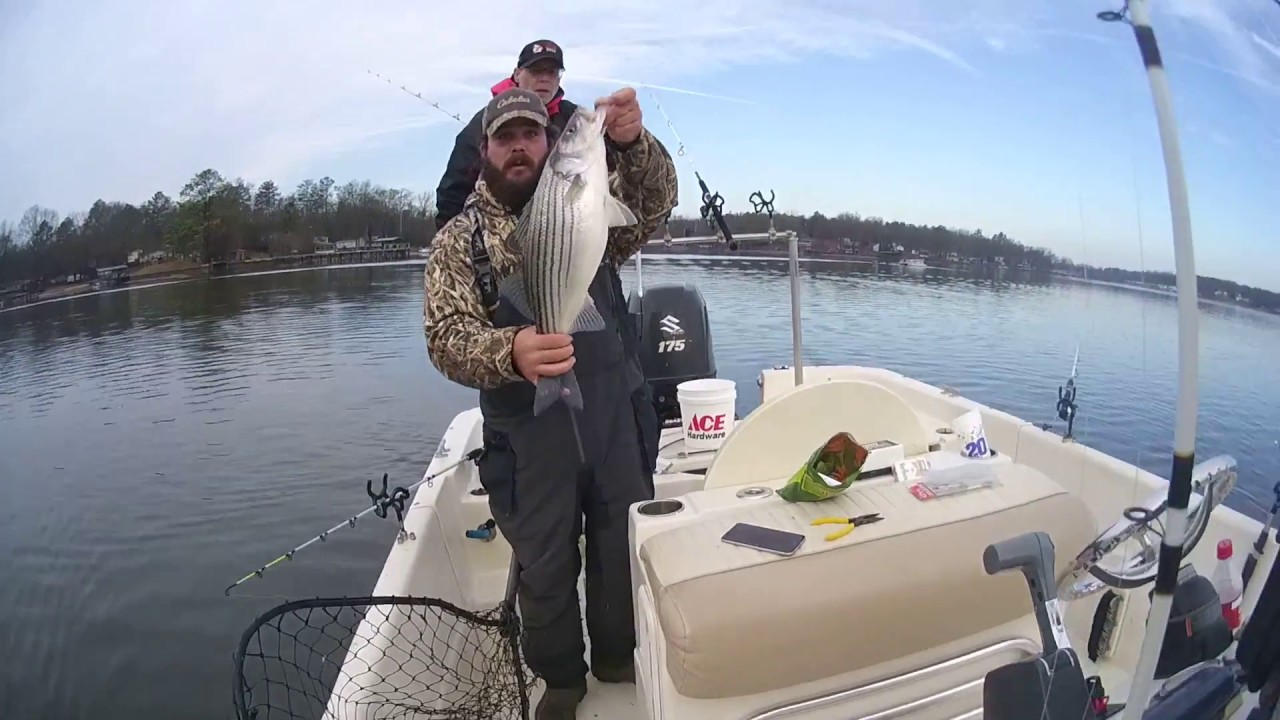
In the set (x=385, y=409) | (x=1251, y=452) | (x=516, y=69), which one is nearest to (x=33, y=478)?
(x=385, y=409)

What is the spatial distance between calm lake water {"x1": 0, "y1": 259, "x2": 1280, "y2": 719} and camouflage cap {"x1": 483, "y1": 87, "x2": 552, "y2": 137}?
1275mm

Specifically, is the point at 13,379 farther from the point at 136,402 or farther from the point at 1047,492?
the point at 1047,492

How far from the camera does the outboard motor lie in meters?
4.59

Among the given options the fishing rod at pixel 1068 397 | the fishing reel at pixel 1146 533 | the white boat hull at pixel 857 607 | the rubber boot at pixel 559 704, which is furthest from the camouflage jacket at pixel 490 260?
the fishing reel at pixel 1146 533

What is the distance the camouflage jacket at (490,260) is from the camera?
2145 mm

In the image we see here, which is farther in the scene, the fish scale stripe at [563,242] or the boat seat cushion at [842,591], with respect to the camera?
the fish scale stripe at [563,242]

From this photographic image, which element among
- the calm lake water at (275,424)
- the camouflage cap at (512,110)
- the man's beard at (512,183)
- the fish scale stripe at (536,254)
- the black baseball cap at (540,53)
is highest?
the black baseball cap at (540,53)

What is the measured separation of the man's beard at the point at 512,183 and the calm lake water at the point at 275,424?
4.05 ft

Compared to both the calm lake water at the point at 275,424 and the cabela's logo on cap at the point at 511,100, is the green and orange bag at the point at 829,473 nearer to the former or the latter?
the calm lake water at the point at 275,424

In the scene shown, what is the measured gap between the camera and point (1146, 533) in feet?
3.39

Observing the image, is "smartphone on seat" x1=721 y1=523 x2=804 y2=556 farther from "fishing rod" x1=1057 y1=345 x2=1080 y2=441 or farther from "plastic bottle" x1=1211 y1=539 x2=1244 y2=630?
"plastic bottle" x1=1211 y1=539 x2=1244 y2=630

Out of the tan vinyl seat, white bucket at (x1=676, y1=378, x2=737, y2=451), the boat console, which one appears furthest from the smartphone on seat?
white bucket at (x1=676, y1=378, x2=737, y2=451)

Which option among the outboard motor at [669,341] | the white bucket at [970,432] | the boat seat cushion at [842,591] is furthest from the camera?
the outboard motor at [669,341]

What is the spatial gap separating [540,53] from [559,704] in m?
2.62
